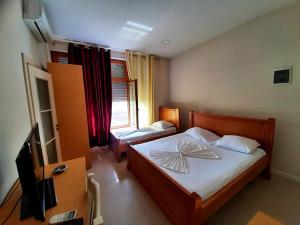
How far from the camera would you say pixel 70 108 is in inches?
95.3

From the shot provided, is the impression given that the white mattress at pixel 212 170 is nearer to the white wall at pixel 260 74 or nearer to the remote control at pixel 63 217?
the white wall at pixel 260 74

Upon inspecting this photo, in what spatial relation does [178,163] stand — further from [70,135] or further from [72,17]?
[72,17]

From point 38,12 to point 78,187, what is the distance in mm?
1994

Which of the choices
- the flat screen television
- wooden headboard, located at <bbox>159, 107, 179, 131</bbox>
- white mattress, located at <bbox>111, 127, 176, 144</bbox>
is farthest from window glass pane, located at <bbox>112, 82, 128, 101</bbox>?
the flat screen television

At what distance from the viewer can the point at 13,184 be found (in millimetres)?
1094

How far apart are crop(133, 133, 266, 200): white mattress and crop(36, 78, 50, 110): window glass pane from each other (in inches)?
63.0

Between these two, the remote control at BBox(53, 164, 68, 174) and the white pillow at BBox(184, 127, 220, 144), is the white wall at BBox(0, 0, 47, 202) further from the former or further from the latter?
the white pillow at BBox(184, 127, 220, 144)

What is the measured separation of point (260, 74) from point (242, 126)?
92cm

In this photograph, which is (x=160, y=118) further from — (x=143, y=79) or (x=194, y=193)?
(x=194, y=193)

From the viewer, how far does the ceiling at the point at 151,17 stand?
69.4 inches

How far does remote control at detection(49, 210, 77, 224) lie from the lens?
0.76 metres

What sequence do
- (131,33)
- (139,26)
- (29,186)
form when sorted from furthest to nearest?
1. (131,33)
2. (139,26)
3. (29,186)

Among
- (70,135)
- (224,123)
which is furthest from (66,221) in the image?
(224,123)

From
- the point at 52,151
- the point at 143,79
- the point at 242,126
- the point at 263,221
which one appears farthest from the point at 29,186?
the point at 143,79
